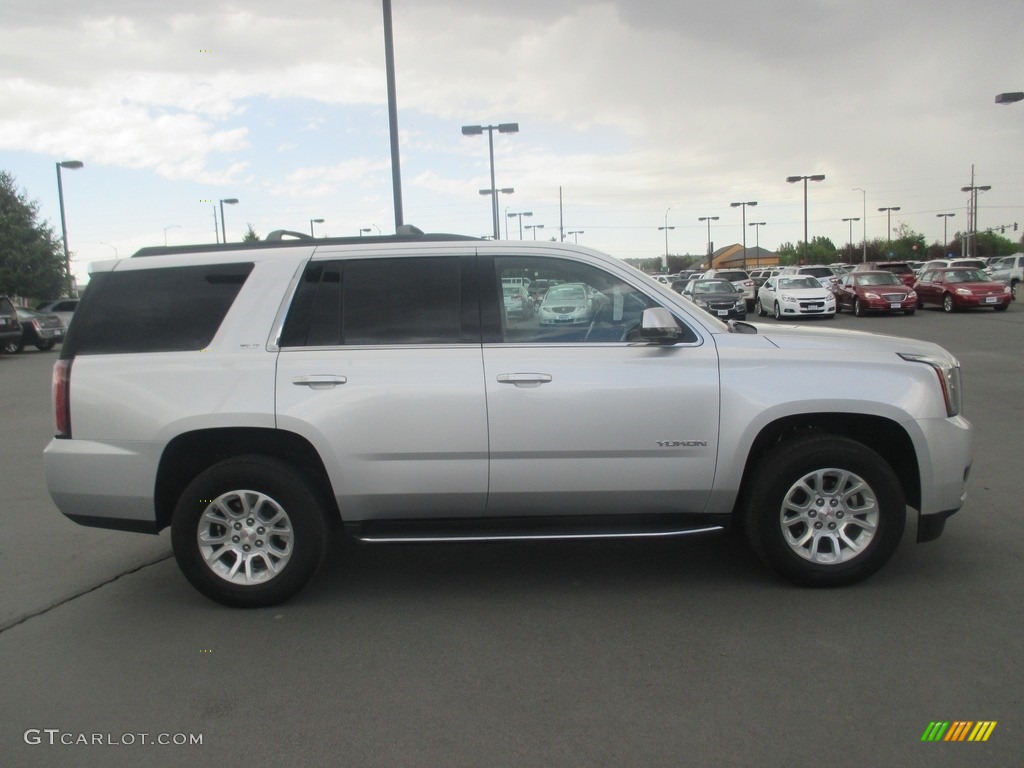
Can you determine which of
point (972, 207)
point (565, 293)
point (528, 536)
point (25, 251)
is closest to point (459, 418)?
point (528, 536)

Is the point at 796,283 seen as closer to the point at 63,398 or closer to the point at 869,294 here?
the point at 869,294

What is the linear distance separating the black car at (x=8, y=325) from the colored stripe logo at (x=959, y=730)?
2656cm

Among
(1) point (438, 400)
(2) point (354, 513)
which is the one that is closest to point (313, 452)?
(2) point (354, 513)

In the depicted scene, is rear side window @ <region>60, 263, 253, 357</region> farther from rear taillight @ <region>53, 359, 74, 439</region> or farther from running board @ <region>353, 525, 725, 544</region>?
running board @ <region>353, 525, 725, 544</region>

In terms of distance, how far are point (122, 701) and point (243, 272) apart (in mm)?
2213

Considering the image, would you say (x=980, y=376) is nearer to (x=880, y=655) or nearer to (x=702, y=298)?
(x=880, y=655)

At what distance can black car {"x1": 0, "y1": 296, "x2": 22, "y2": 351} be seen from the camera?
80.3 feet

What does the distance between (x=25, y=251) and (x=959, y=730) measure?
130 ft

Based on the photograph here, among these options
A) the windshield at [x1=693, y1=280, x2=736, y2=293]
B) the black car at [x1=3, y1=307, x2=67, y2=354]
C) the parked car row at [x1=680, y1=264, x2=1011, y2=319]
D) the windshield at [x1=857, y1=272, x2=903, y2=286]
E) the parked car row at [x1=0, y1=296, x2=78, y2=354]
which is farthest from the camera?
the windshield at [x1=693, y1=280, x2=736, y2=293]

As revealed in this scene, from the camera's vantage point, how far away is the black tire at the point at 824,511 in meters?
4.43

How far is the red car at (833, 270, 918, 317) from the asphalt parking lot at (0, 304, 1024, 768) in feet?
80.3

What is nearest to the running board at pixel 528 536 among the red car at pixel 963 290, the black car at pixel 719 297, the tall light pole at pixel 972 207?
the black car at pixel 719 297

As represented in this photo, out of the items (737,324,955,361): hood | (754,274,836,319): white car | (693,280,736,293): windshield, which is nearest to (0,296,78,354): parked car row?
(693,280,736,293): windshield

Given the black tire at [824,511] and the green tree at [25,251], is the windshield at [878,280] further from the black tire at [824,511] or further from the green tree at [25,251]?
the green tree at [25,251]
